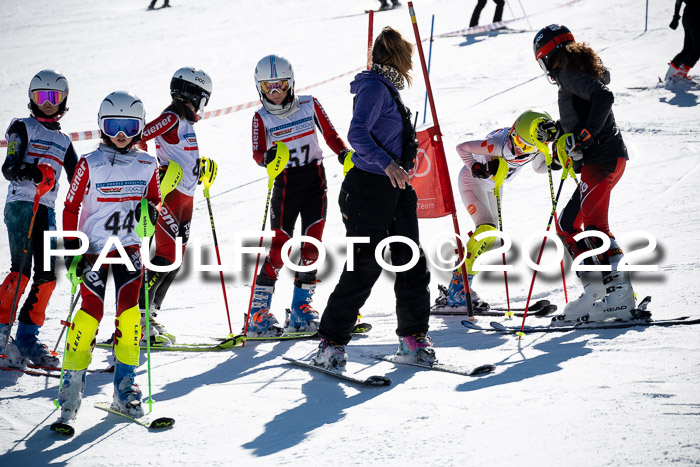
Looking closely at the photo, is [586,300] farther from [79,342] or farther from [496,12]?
[496,12]

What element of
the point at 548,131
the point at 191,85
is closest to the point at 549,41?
the point at 548,131

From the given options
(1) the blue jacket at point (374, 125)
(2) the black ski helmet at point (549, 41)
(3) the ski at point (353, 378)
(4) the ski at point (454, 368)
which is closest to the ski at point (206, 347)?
(3) the ski at point (353, 378)

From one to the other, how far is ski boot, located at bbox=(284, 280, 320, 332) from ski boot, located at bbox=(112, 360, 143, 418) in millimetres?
2142

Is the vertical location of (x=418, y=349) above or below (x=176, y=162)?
below

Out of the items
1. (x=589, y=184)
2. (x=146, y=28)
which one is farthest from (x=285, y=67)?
(x=146, y=28)

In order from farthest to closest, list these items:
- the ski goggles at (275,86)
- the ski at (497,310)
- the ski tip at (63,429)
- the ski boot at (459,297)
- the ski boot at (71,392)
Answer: the ski boot at (459,297) < the ski at (497,310) < the ski goggles at (275,86) < the ski boot at (71,392) < the ski tip at (63,429)

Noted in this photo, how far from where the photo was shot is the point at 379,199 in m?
5.41

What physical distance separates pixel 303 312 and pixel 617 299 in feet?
8.80

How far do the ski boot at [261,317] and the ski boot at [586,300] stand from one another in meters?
Result: 2.44

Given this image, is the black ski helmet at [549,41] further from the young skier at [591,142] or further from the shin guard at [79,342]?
the shin guard at [79,342]

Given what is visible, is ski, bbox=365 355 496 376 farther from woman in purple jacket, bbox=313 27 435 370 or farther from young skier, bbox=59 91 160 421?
young skier, bbox=59 91 160 421

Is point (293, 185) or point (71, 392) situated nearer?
point (71, 392)

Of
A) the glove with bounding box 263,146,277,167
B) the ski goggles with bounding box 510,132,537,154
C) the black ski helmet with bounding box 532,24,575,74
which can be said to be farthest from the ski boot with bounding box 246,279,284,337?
the black ski helmet with bounding box 532,24,575,74

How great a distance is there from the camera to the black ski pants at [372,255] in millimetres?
5410
